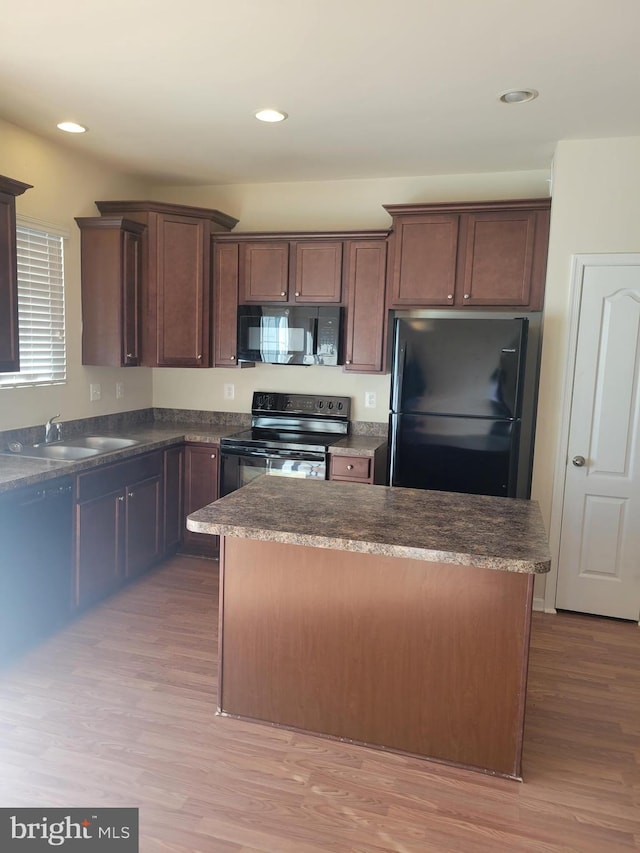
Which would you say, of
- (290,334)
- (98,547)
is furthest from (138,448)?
(290,334)

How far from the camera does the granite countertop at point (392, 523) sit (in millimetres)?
1944

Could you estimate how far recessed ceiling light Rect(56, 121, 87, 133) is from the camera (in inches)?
126

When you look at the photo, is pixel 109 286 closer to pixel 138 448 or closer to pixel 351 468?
pixel 138 448

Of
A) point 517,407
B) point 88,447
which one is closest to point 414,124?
point 517,407

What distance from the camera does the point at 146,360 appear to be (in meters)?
4.14

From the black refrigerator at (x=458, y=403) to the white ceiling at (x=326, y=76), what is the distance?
1070 mm

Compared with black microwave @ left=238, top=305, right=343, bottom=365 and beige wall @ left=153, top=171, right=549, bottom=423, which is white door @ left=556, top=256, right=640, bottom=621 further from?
black microwave @ left=238, top=305, right=343, bottom=365

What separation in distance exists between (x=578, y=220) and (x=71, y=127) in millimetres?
2897

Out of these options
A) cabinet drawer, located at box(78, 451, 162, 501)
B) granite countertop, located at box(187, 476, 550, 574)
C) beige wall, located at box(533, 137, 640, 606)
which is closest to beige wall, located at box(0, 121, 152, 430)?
cabinet drawer, located at box(78, 451, 162, 501)

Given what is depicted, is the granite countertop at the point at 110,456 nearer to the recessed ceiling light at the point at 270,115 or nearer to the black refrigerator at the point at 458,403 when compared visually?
the black refrigerator at the point at 458,403

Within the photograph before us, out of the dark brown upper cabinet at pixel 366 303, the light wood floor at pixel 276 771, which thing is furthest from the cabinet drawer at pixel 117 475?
the dark brown upper cabinet at pixel 366 303

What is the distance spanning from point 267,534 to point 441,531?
Result: 0.63 metres

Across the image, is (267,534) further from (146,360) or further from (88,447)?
(146,360)

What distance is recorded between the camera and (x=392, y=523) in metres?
2.21
